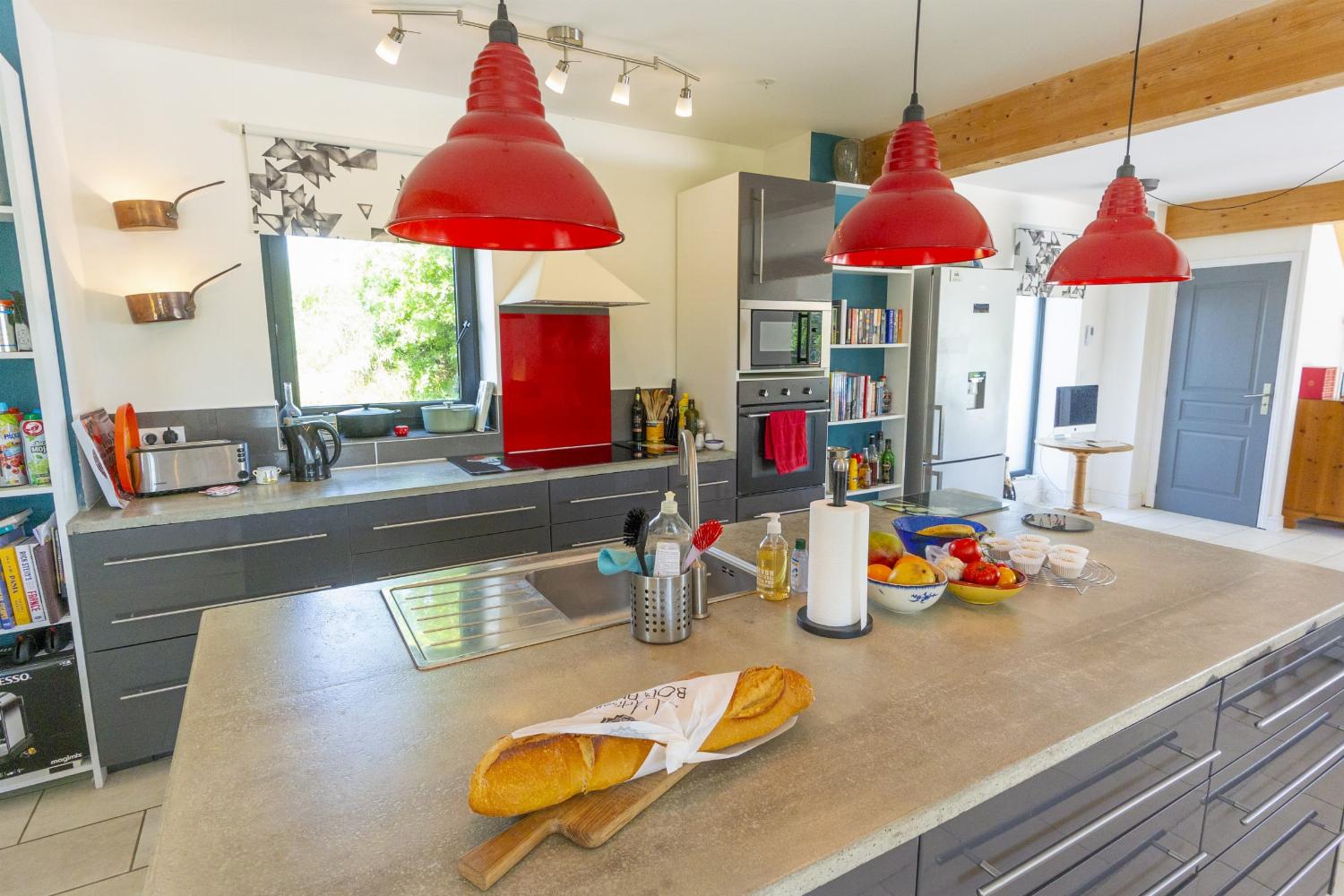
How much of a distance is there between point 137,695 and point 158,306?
4.63 feet

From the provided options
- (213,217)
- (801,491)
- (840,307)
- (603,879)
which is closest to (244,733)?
(603,879)

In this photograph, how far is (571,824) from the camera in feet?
2.78

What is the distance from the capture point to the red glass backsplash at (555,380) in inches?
138

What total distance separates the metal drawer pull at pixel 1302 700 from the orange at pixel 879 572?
30.8 inches

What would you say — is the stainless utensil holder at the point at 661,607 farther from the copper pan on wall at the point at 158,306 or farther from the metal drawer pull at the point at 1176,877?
the copper pan on wall at the point at 158,306

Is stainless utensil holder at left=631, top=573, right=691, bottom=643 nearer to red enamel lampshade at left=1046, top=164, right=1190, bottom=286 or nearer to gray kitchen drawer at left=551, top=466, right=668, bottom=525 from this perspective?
red enamel lampshade at left=1046, top=164, right=1190, bottom=286

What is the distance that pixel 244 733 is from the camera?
107 cm

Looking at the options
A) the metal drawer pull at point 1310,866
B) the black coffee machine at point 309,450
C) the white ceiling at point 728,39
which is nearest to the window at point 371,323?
the black coffee machine at point 309,450

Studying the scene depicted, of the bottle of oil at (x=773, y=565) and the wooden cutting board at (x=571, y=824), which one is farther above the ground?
the bottle of oil at (x=773, y=565)

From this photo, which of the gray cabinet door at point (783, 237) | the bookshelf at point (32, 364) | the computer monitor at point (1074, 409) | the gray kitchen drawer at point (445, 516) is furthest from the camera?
the computer monitor at point (1074, 409)

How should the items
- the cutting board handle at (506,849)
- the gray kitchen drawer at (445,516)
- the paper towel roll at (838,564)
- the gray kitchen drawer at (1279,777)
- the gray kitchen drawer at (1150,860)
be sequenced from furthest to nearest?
the gray kitchen drawer at (445,516), the gray kitchen drawer at (1279,777), the paper towel roll at (838,564), the gray kitchen drawer at (1150,860), the cutting board handle at (506,849)

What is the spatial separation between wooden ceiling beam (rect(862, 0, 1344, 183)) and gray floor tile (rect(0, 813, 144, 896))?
4.24m

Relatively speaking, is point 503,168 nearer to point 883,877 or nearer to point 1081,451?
point 883,877

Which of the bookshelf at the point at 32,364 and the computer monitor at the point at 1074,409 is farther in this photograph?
the computer monitor at the point at 1074,409
